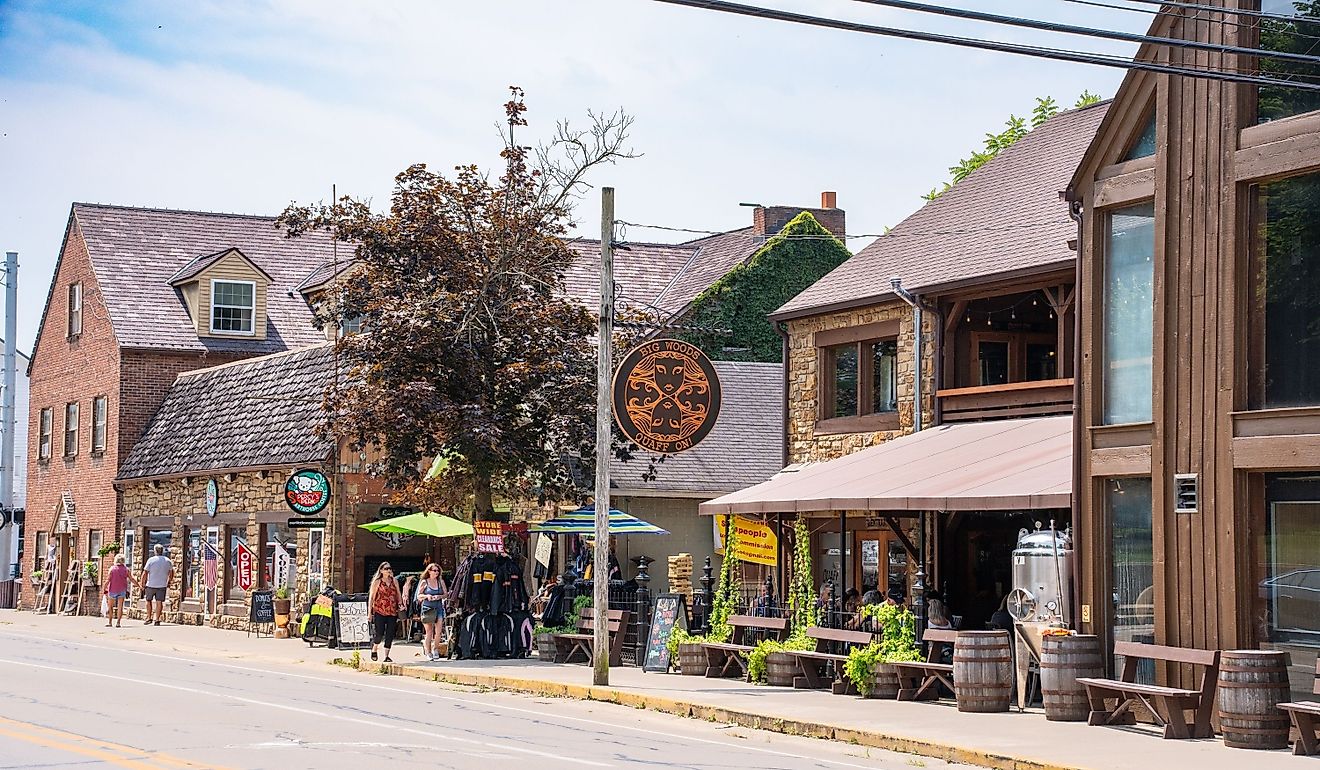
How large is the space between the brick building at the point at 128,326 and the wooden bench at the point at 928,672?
26737 millimetres

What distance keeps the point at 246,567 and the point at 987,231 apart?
18022mm

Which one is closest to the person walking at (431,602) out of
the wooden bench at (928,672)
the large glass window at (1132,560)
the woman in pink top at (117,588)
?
the wooden bench at (928,672)

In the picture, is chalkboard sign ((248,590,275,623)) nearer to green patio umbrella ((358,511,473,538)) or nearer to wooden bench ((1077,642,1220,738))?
green patio umbrella ((358,511,473,538))

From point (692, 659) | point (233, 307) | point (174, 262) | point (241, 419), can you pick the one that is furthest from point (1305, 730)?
point (174, 262)

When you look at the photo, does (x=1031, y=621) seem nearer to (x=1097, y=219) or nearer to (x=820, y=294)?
(x=1097, y=219)

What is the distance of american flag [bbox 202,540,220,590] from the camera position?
36594 millimetres

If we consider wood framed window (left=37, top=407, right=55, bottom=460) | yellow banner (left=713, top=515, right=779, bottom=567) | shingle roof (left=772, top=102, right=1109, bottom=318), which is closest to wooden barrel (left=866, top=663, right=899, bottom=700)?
yellow banner (left=713, top=515, right=779, bottom=567)

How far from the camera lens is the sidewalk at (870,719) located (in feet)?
45.2

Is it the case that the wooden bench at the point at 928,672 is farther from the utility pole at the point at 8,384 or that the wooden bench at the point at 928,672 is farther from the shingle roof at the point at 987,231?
the utility pole at the point at 8,384

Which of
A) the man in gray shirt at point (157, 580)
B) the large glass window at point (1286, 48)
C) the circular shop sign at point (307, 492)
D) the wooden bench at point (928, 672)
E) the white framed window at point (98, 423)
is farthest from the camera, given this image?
the white framed window at point (98, 423)

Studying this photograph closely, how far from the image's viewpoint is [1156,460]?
16250 millimetres

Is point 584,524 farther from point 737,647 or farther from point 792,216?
point 792,216

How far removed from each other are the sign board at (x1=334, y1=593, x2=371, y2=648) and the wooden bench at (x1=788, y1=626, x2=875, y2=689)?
9432 millimetres

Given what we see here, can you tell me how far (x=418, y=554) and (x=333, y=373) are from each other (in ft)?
13.8
